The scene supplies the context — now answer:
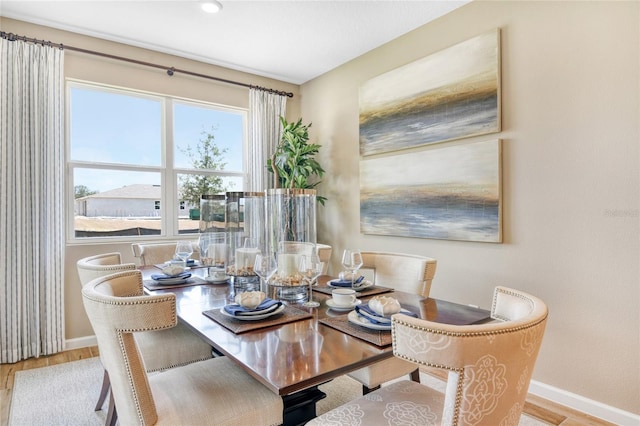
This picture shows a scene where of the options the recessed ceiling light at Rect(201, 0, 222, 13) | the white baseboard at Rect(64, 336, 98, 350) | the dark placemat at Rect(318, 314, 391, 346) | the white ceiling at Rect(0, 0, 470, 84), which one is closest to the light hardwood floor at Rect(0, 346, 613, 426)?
the white baseboard at Rect(64, 336, 98, 350)

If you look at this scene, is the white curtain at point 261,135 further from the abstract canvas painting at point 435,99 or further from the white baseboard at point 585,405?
the white baseboard at point 585,405

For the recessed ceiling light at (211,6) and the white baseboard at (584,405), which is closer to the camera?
the white baseboard at (584,405)

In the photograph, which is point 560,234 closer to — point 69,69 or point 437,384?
point 437,384

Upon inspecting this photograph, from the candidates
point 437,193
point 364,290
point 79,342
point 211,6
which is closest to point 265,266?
point 364,290

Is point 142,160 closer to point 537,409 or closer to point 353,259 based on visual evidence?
point 353,259

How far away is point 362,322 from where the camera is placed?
127 cm

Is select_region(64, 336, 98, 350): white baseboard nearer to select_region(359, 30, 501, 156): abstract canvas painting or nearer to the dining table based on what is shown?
the dining table

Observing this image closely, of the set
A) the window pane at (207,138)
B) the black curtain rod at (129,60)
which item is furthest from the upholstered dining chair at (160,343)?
the black curtain rod at (129,60)

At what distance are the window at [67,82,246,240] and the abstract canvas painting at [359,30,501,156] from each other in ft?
5.50

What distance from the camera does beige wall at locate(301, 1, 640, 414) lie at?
1.99 metres

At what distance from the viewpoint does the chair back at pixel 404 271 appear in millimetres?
1960

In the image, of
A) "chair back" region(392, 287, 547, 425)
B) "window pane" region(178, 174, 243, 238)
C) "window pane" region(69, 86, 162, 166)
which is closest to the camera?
"chair back" region(392, 287, 547, 425)

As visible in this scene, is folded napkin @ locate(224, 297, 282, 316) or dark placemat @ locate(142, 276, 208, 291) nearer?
folded napkin @ locate(224, 297, 282, 316)

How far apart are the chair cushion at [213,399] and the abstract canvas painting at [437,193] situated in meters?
1.94
